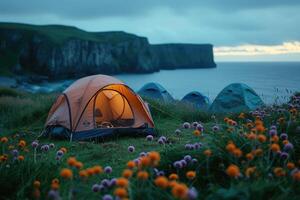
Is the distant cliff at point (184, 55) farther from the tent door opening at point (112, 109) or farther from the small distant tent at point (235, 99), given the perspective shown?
the tent door opening at point (112, 109)

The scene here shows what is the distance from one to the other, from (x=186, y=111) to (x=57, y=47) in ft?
306

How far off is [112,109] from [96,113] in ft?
1.50

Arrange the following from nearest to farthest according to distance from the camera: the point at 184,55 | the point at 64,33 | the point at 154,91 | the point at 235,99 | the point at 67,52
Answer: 1. the point at 235,99
2. the point at 154,91
3. the point at 67,52
4. the point at 64,33
5. the point at 184,55

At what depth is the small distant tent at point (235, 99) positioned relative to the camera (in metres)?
16.6

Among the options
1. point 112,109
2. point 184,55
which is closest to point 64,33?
point 184,55

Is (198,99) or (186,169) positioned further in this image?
(198,99)

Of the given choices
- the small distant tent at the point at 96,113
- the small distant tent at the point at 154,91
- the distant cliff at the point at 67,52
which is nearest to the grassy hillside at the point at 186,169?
the small distant tent at the point at 96,113

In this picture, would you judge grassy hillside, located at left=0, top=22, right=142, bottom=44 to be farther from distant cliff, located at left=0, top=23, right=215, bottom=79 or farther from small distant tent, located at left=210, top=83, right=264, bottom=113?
small distant tent, located at left=210, top=83, right=264, bottom=113

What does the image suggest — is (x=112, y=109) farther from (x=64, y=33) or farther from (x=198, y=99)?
(x=64, y=33)

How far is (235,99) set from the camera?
16.8 m

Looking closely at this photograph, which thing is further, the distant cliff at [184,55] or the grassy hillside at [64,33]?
the distant cliff at [184,55]

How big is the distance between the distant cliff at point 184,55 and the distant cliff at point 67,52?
3303 centimetres

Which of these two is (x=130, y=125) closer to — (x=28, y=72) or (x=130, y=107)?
(x=130, y=107)

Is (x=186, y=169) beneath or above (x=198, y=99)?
above
